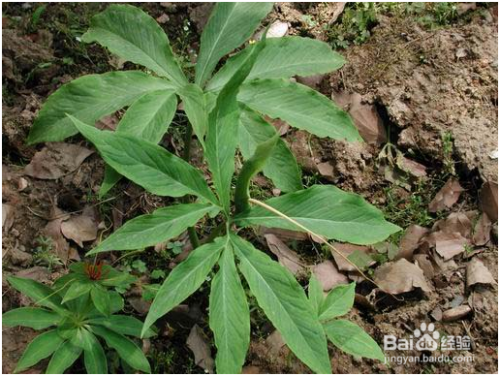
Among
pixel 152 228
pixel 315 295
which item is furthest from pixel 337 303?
pixel 152 228

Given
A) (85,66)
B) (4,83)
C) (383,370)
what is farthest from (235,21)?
(383,370)

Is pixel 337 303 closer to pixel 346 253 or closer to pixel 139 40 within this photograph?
pixel 346 253

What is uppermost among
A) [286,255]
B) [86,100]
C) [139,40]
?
[139,40]

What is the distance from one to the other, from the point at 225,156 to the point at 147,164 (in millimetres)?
219

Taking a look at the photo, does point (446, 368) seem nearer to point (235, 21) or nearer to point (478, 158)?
point (478, 158)

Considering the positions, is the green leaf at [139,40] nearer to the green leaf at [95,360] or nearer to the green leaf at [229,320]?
the green leaf at [229,320]

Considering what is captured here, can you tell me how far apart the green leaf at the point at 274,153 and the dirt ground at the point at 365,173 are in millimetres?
451

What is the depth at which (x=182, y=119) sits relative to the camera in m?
2.56

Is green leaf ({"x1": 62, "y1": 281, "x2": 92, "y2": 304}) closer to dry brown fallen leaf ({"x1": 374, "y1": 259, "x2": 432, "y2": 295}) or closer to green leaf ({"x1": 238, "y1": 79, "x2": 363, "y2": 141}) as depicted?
green leaf ({"x1": 238, "y1": 79, "x2": 363, "y2": 141})

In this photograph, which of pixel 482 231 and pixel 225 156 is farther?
pixel 482 231

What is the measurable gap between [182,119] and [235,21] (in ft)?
2.23

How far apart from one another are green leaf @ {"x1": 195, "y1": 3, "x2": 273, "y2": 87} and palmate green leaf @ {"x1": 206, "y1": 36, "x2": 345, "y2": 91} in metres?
0.04

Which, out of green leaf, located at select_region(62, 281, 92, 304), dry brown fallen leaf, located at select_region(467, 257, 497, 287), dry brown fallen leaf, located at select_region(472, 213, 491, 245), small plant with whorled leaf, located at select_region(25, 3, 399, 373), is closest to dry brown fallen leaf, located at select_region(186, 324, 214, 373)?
small plant with whorled leaf, located at select_region(25, 3, 399, 373)

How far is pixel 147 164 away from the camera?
5.22 ft
